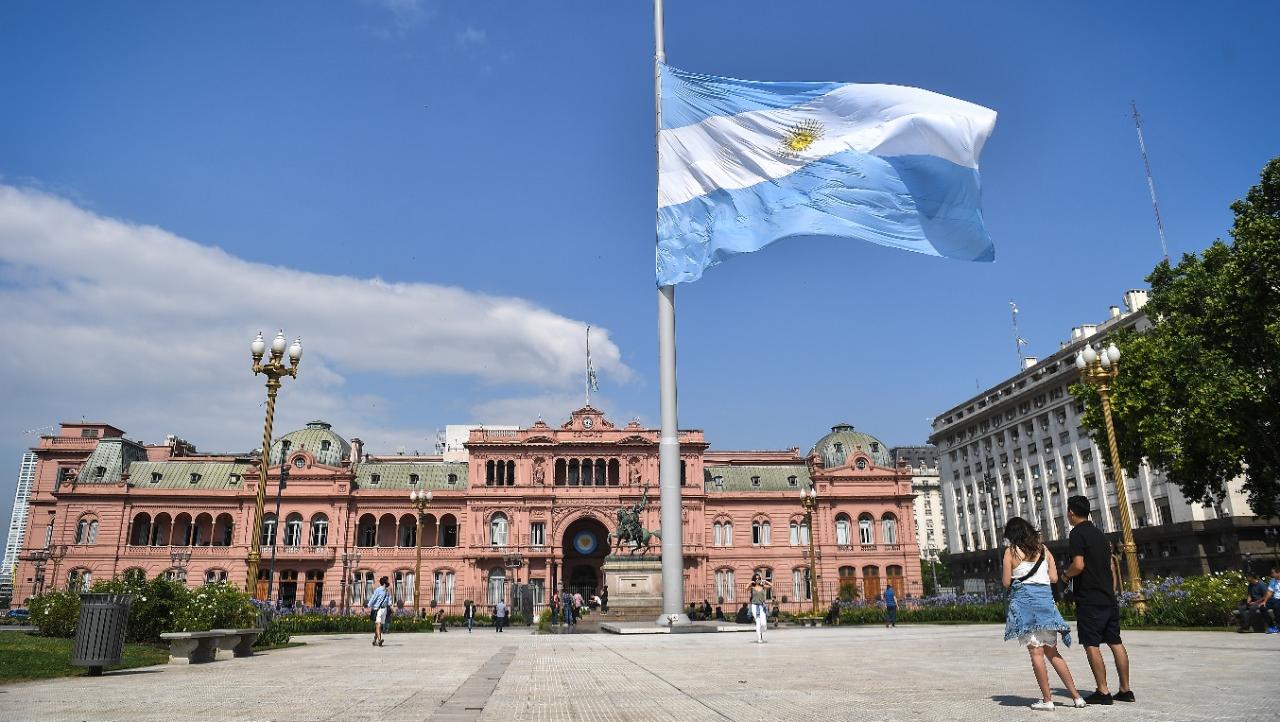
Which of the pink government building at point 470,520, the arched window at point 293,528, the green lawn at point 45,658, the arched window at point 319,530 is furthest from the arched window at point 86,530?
the green lawn at point 45,658

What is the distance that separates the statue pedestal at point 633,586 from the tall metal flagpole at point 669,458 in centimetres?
896

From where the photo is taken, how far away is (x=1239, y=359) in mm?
29109

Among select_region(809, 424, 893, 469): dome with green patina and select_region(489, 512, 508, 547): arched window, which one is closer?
select_region(489, 512, 508, 547): arched window

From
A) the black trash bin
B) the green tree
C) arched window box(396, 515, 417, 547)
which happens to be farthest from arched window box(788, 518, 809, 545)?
the black trash bin

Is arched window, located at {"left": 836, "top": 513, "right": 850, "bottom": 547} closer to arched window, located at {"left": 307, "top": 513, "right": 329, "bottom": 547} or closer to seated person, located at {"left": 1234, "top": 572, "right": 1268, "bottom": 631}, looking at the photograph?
arched window, located at {"left": 307, "top": 513, "right": 329, "bottom": 547}

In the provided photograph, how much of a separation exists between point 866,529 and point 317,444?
146ft

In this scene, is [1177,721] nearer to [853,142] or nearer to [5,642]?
[853,142]

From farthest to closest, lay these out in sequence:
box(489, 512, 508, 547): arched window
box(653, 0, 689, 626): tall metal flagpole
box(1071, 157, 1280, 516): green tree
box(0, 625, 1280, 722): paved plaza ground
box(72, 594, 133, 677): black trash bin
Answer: box(489, 512, 508, 547): arched window, box(1071, 157, 1280, 516): green tree, box(653, 0, 689, 626): tall metal flagpole, box(72, 594, 133, 677): black trash bin, box(0, 625, 1280, 722): paved plaza ground

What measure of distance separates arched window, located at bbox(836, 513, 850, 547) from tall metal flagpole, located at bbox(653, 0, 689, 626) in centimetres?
4489

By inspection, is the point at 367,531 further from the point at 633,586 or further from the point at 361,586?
the point at 633,586

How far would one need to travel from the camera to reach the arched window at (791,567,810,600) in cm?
6272

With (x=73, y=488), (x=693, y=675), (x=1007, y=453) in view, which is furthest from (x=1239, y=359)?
(x=73, y=488)

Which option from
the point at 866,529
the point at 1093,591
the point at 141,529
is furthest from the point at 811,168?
the point at 141,529

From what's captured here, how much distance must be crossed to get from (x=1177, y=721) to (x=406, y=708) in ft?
21.2
